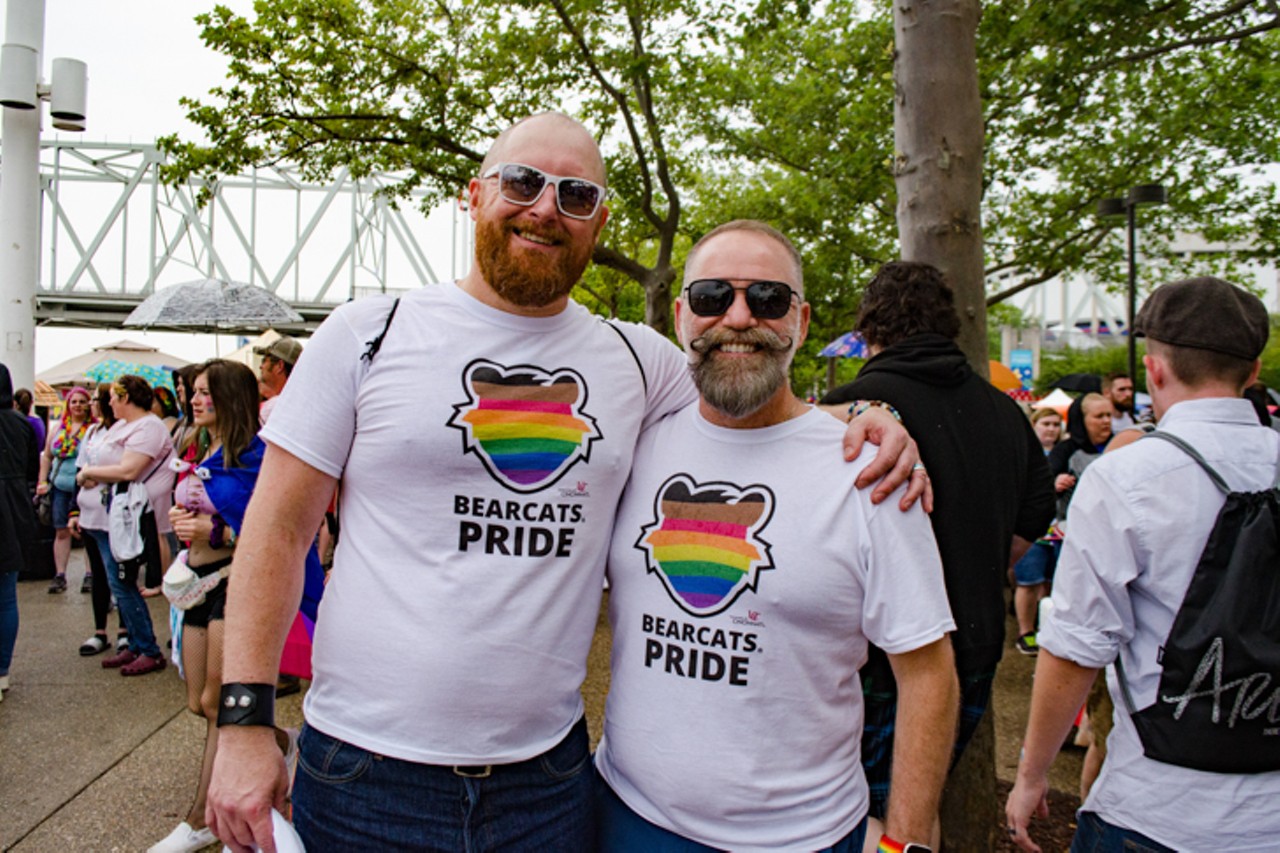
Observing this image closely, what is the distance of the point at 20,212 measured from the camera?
1246 cm

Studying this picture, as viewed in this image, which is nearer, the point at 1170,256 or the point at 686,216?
the point at 1170,256

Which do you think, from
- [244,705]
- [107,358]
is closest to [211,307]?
[244,705]

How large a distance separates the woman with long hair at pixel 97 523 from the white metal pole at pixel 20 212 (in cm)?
604

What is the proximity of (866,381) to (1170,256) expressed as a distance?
14.4 m

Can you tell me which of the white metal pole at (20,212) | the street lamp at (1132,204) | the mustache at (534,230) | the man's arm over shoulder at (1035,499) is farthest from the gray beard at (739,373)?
the white metal pole at (20,212)

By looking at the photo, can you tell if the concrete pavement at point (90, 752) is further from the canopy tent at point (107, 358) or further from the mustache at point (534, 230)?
the canopy tent at point (107, 358)

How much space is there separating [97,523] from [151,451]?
2.79 feet

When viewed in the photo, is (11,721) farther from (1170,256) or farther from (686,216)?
(1170,256)

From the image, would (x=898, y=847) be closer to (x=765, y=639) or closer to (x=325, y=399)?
(x=765, y=639)

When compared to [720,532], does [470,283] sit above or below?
above

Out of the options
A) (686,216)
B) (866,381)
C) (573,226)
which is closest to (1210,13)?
(866,381)

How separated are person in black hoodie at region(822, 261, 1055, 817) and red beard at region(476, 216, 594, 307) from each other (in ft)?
3.10

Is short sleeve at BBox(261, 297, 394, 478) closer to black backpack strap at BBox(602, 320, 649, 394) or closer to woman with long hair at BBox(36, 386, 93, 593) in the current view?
black backpack strap at BBox(602, 320, 649, 394)

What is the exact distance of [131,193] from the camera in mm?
72188
